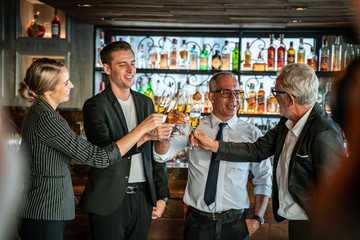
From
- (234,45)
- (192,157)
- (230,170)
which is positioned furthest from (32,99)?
(234,45)

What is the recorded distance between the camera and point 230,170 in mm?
2516

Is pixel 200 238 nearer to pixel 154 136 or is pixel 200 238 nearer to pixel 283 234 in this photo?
pixel 154 136

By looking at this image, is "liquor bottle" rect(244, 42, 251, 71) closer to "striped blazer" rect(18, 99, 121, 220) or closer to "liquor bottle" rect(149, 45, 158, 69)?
"liquor bottle" rect(149, 45, 158, 69)

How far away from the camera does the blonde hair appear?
2.29 m

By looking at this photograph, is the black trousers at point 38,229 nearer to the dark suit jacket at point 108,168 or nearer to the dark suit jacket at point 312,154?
the dark suit jacket at point 108,168

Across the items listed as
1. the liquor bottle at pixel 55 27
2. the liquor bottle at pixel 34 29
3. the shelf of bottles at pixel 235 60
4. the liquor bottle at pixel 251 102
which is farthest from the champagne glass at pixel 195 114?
the liquor bottle at pixel 34 29

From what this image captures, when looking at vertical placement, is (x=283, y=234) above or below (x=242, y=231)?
below

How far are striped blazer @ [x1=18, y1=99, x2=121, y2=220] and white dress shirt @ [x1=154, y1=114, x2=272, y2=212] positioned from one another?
1.85 feet

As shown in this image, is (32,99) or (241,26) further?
(241,26)

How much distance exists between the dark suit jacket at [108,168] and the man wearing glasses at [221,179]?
0.20 meters

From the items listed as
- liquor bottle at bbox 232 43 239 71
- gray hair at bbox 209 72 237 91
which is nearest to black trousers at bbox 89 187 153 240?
gray hair at bbox 209 72 237 91

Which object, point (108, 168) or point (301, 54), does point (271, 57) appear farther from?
point (108, 168)

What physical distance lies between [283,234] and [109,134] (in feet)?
4.89

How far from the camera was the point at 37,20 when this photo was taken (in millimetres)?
5000
